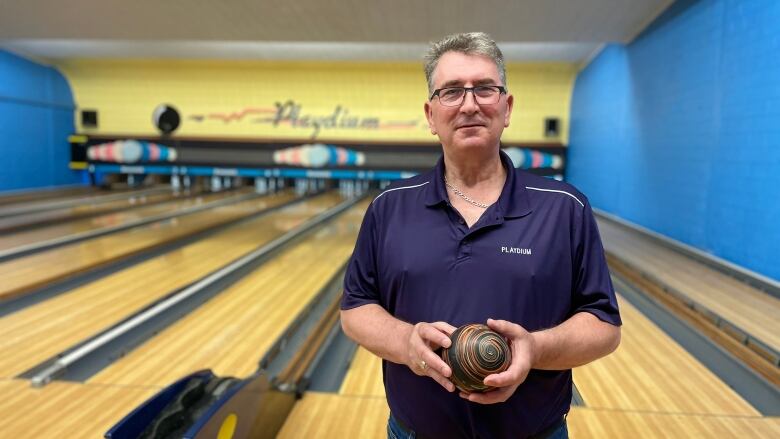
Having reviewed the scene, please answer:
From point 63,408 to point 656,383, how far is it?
8.70ft

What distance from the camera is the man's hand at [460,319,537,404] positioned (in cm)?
76

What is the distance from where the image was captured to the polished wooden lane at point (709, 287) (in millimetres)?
2930

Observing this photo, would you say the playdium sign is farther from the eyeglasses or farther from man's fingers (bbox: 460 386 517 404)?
man's fingers (bbox: 460 386 517 404)

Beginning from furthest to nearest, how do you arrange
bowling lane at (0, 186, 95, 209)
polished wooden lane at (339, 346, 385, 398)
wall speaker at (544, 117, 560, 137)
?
1. wall speaker at (544, 117, 560, 137)
2. bowling lane at (0, 186, 95, 209)
3. polished wooden lane at (339, 346, 385, 398)

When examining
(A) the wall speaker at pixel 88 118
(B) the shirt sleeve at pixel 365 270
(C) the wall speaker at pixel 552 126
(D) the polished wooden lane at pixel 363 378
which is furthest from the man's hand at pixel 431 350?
(A) the wall speaker at pixel 88 118

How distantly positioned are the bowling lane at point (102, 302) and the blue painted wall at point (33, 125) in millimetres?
5496

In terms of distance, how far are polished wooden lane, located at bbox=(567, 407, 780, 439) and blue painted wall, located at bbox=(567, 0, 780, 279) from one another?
1.93m

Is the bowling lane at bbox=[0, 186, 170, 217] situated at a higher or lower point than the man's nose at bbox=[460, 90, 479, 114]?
lower

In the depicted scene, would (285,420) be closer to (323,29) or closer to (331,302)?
(331,302)

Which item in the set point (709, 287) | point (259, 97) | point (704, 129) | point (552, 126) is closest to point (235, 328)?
point (709, 287)

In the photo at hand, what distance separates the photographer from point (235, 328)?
10.1 feet

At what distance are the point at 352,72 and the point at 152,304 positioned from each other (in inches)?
306

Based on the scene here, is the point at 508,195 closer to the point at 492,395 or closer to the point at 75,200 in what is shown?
the point at 492,395

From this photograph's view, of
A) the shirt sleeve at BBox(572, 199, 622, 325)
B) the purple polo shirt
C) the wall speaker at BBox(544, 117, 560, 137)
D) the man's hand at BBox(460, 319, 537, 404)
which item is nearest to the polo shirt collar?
the purple polo shirt
